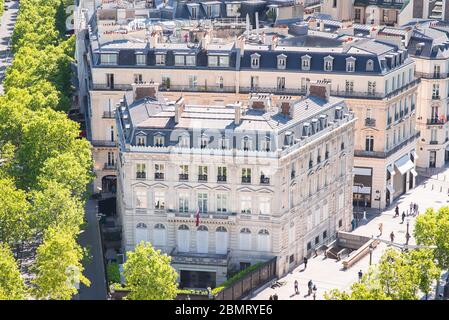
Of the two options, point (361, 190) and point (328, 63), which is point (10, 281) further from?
point (361, 190)

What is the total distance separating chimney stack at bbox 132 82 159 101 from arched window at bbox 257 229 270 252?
2151 cm

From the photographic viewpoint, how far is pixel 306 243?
468 ft

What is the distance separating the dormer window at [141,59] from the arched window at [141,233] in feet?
105

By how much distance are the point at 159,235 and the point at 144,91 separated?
18.7 metres

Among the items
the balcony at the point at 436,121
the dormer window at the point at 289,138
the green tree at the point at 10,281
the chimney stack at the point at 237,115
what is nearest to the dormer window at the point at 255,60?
the chimney stack at the point at 237,115

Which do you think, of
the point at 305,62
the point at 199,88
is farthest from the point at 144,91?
the point at 305,62

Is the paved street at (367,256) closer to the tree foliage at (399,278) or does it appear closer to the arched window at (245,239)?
the arched window at (245,239)

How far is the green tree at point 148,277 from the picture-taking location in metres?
121

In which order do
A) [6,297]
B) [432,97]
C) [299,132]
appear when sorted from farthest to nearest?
[432,97]
[299,132]
[6,297]

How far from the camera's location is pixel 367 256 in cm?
14688
